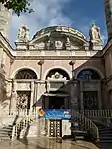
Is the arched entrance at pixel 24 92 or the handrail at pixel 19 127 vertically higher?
the arched entrance at pixel 24 92

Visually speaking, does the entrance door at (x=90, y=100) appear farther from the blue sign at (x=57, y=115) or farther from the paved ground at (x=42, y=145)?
the paved ground at (x=42, y=145)

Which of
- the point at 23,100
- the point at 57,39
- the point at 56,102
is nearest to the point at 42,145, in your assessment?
the point at 23,100

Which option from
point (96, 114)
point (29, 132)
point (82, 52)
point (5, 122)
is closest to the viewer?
point (29, 132)

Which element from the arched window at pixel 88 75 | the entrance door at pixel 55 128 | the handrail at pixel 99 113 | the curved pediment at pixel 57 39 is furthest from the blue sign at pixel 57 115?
the curved pediment at pixel 57 39

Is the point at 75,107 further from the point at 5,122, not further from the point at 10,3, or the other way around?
the point at 10,3

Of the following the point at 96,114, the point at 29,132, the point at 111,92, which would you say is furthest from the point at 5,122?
the point at 111,92

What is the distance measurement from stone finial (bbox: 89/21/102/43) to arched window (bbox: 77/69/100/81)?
21.8ft

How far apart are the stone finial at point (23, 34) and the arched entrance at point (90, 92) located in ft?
34.3

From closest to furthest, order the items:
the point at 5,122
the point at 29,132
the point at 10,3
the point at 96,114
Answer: the point at 10,3 < the point at 29,132 < the point at 5,122 < the point at 96,114

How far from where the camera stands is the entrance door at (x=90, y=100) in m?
19.0

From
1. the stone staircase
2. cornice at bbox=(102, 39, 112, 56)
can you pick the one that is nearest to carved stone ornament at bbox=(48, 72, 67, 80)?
cornice at bbox=(102, 39, 112, 56)

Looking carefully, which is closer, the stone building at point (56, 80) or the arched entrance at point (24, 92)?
the stone building at point (56, 80)

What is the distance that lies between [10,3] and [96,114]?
Result: 13127 mm

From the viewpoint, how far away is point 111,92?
60.5 feet
